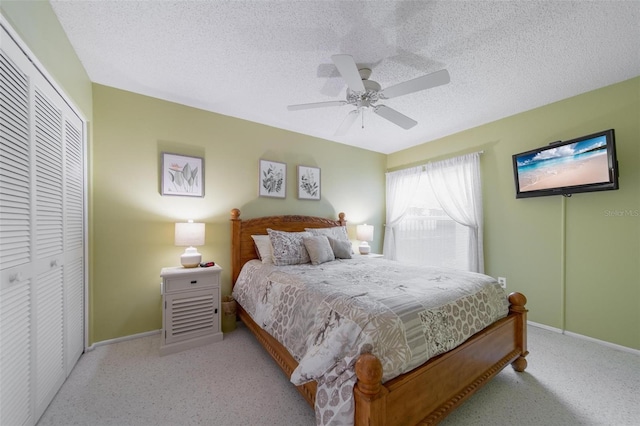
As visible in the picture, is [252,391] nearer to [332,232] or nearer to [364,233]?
[332,232]

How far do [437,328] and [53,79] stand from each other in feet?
9.88

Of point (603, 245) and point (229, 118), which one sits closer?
point (603, 245)

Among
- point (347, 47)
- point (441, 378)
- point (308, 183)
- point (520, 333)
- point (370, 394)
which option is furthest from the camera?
point (308, 183)

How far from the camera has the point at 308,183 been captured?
3.81 meters

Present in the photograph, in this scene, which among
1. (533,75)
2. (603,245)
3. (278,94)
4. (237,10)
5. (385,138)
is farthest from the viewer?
(385,138)

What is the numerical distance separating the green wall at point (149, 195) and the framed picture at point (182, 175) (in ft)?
0.23

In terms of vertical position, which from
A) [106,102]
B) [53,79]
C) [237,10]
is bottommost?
[53,79]

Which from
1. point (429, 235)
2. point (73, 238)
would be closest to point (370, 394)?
point (73, 238)

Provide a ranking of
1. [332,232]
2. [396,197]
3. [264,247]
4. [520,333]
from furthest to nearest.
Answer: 1. [396,197]
2. [332,232]
3. [264,247]
4. [520,333]

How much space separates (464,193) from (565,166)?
1.12 metres

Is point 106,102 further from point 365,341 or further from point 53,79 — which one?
point 365,341

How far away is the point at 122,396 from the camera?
1.71m

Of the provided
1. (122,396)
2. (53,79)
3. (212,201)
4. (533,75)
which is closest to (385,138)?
(533,75)

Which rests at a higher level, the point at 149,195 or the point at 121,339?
the point at 149,195
